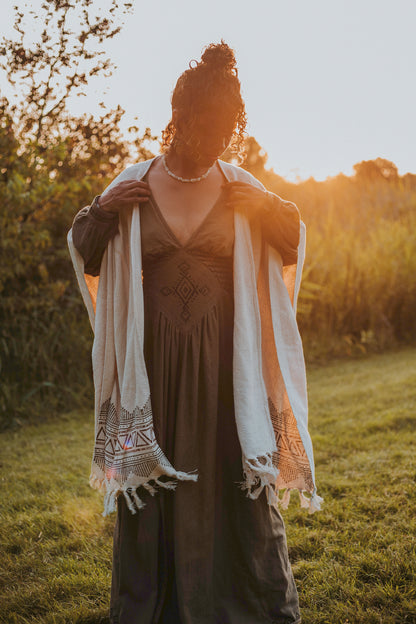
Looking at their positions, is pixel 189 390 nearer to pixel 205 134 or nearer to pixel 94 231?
pixel 94 231

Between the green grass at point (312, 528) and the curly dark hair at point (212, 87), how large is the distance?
6.60 ft

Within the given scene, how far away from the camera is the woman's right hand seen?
7.26ft

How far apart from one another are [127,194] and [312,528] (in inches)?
83.2

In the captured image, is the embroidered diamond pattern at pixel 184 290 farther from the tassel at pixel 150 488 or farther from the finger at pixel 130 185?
the tassel at pixel 150 488

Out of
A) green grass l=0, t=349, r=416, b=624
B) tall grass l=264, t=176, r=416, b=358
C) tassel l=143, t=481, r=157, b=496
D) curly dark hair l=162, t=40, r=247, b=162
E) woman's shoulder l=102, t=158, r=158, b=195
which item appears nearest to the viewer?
curly dark hair l=162, t=40, r=247, b=162

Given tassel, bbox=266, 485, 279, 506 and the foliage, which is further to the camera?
the foliage

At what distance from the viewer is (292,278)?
2.61 meters

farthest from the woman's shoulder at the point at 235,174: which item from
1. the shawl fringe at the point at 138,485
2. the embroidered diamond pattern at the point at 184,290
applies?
the shawl fringe at the point at 138,485

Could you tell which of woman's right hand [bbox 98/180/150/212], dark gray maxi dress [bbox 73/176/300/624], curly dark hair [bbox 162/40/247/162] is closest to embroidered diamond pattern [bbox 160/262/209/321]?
dark gray maxi dress [bbox 73/176/300/624]

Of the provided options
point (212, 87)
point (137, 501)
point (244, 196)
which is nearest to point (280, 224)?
point (244, 196)

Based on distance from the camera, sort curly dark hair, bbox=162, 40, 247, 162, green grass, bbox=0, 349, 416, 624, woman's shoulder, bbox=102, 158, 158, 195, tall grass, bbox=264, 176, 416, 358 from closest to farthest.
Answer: curly dark hair, bbox=162, 40, 247, 162 < woman's shoulder, bbox=102, 158, 158, 195 < green grass, bbox=0, 349, 416, 624 < tall grass, bbox=264, 176, 416, 358

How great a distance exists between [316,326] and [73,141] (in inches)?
183

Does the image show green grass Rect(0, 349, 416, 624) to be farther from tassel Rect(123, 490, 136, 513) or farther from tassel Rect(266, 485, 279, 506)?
tassel Rect(123, 490, 136, 513)

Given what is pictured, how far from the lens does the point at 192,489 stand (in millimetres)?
2242
